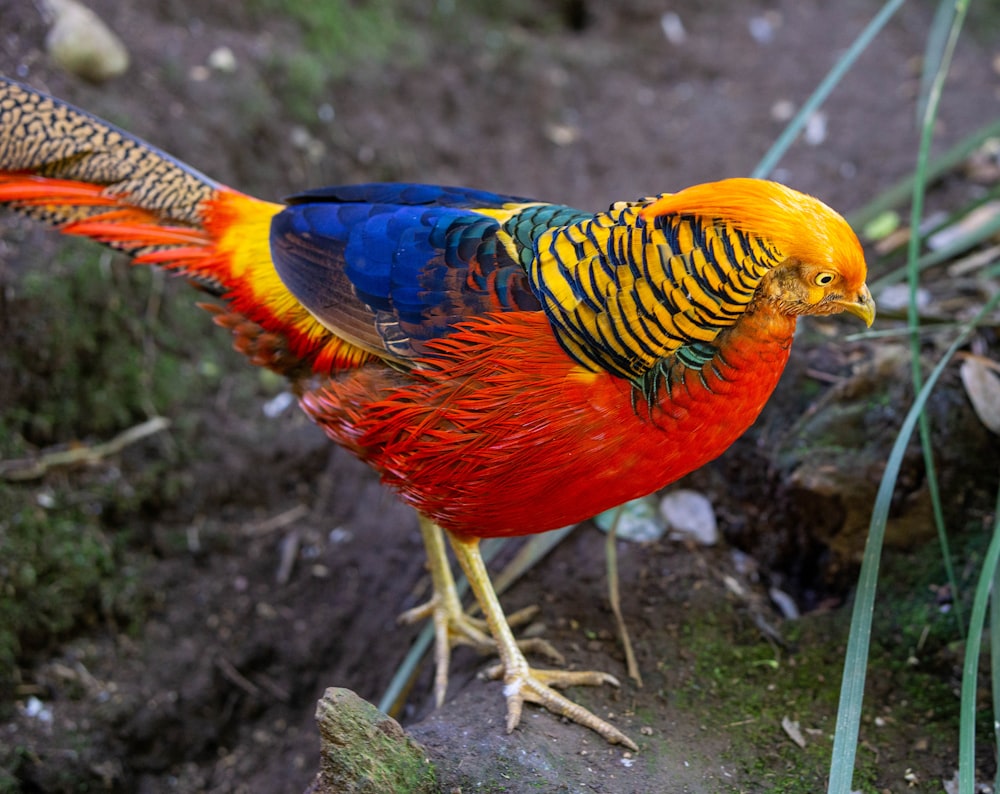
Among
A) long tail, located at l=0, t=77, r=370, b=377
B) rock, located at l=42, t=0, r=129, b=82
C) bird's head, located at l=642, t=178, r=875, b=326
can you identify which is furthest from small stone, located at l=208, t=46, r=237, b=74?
bird's head, located at l=642, t=178, r=875, b=326

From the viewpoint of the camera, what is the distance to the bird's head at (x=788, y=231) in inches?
78.7

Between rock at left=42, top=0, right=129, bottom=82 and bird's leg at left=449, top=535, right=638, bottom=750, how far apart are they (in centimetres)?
271

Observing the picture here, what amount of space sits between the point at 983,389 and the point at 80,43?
369 centimetres

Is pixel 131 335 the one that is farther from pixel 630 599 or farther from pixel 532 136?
→ pixel 532 136

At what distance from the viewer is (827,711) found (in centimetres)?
255

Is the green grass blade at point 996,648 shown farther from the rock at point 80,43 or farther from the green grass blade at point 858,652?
the rock at point 80,43

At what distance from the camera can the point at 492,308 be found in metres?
2.25

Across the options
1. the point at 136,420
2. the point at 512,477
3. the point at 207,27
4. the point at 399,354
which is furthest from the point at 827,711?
the point at 207,27

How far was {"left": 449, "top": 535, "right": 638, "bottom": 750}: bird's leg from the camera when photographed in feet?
→ 7.78

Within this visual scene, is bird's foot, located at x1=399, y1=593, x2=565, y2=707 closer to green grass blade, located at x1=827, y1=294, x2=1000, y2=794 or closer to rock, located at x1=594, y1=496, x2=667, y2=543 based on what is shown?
rock, located at x1=594, y1=496, x2=667, y2=543

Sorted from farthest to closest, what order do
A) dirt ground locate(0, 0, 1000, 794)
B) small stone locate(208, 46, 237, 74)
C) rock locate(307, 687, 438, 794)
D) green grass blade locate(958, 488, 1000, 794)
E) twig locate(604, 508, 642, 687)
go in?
small stone locate(208, 46, 237, 74) → twig locate(604, 508, 642, 687) → dirt ground locate(0, 0, 1000, 794) → green grass blade locate(958, 488, 1000, 794) → rock locate(307, 687, 438, 794)

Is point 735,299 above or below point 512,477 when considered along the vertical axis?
above

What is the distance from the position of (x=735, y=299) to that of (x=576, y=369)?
39cm

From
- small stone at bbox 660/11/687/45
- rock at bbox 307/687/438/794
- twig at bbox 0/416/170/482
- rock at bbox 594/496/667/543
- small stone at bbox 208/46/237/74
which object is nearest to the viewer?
rock at bbox 307/687/438/794
